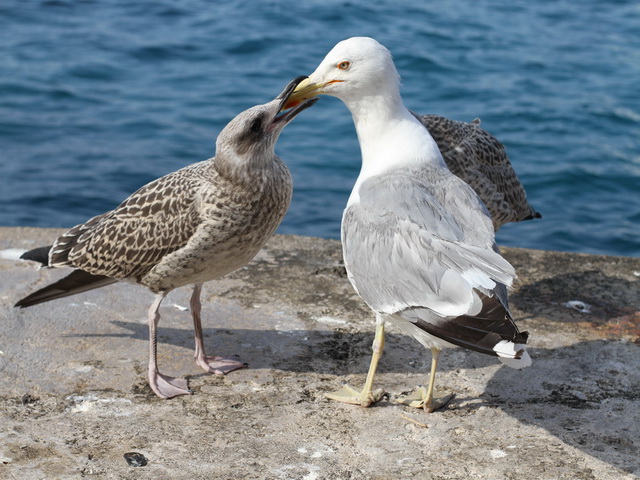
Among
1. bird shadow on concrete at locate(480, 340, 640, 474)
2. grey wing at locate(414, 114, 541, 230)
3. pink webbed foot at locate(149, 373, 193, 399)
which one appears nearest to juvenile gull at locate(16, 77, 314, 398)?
pink webbed foot at locate(149, 373, 193, 399)

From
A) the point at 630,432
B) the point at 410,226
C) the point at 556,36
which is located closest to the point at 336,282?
the point at 410,226

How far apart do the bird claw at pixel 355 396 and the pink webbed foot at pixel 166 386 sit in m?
0.66

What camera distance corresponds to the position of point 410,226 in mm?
3793

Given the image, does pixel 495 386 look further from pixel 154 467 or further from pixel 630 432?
pixel 154 467

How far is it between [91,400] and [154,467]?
0.64 meters

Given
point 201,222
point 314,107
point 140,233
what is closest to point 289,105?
point 201,222

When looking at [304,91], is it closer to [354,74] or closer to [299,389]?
[354,74]

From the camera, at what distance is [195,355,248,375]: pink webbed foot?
441 cm

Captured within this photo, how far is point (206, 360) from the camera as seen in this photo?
14.6ft

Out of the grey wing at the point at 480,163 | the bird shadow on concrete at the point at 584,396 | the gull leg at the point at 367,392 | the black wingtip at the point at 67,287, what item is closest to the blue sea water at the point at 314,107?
the grey wing at the point at 480,163

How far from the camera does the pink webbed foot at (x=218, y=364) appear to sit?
4410mm

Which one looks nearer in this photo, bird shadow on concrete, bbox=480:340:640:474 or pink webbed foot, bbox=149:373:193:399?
bird shadow on concrete, bbox=480:340:640:474

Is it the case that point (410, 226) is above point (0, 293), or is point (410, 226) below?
above

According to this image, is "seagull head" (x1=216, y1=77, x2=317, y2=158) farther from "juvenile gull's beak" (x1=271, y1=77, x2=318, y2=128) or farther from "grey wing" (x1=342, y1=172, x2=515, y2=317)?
"grey wing" (x1=342, y1=172, x2=515, y2=317)
